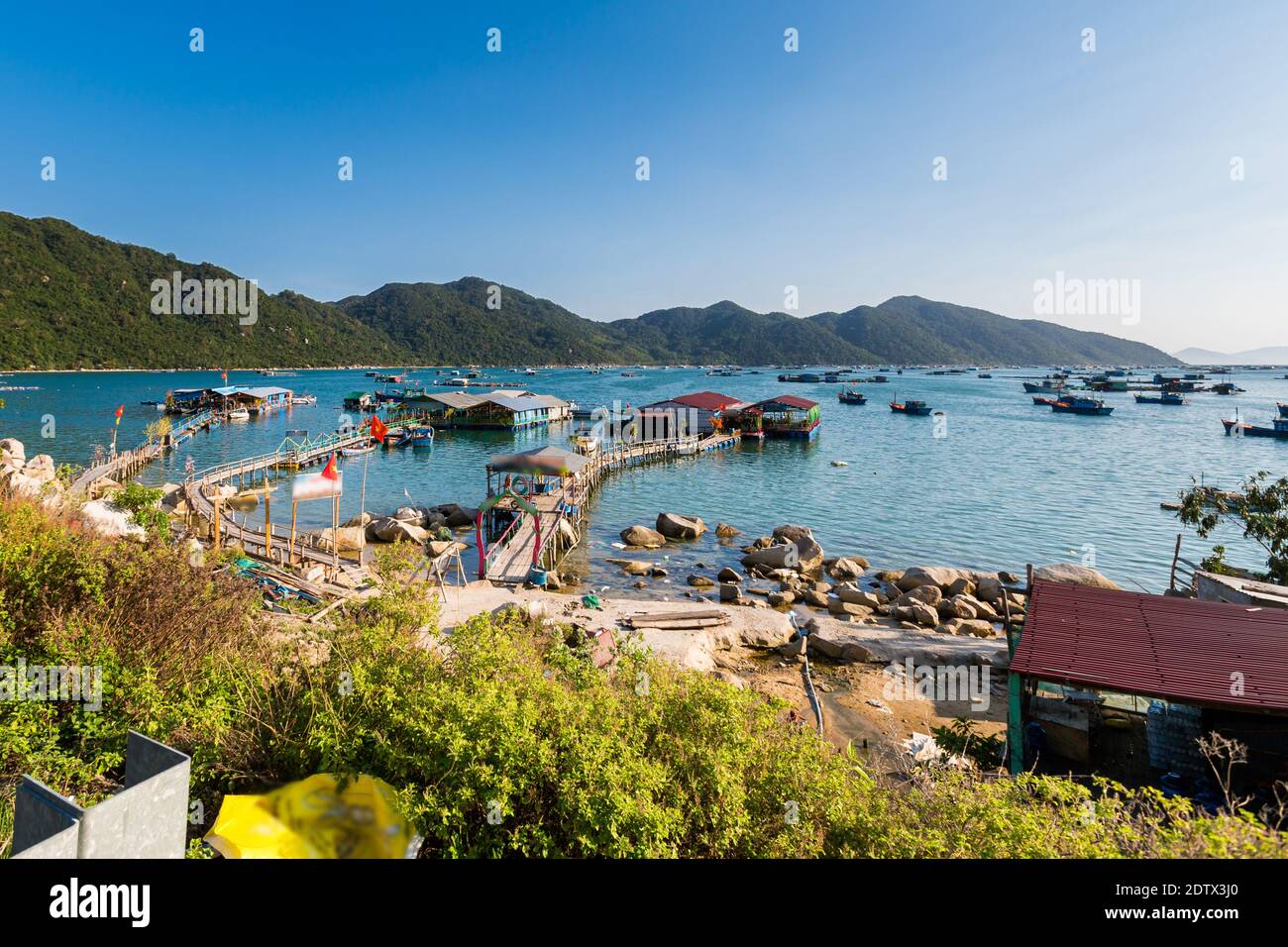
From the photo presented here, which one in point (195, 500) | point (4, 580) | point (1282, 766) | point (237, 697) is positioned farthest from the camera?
point (195, 500)

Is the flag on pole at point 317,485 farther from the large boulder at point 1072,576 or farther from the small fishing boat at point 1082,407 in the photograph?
the small fishing boat at point 1082,407

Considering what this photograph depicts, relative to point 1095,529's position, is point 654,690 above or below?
above

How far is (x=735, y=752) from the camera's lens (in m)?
5.00

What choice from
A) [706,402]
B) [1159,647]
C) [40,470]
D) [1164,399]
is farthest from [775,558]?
[1164,399]

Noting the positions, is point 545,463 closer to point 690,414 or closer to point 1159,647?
point 1159,647

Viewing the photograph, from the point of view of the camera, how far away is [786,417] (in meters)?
55.8

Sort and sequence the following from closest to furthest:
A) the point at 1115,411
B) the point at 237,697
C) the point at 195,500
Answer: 1. the point at 237,697
2. the point at 195,500
3. the point at 1115,411

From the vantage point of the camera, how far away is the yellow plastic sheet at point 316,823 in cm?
418

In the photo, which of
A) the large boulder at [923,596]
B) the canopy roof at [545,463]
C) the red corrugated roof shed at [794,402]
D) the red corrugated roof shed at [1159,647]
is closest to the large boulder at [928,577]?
the large boulder at [923,596]

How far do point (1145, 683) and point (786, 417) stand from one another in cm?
4991

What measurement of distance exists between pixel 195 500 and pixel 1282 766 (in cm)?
2908
